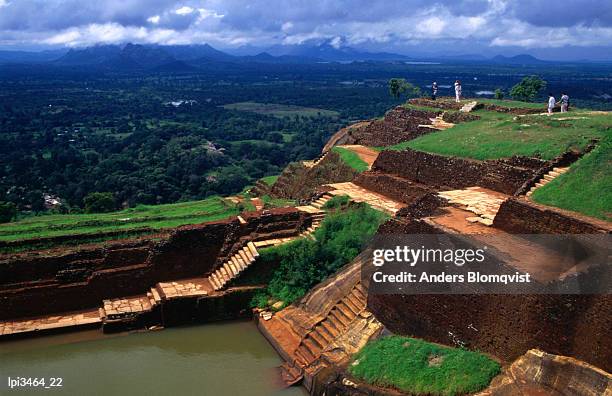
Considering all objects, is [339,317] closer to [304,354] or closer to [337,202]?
[304,354]

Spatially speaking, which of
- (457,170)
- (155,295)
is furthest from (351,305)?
(457,170)

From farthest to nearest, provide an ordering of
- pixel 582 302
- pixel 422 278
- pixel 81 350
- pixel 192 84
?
1. pixel 192 84
2. pixel 81 350
3. pixel 422 278
4. pixel 582 302

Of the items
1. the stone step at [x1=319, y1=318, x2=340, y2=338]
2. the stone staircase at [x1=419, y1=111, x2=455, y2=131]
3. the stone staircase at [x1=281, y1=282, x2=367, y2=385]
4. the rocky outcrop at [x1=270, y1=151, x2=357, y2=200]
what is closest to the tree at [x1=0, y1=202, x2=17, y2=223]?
the rocky outcrop at [x1=270, y1=151, x2=357, y2=200]

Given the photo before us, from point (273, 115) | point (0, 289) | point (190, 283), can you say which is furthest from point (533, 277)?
point (273, 115)

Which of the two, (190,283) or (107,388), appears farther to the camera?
(190,283)

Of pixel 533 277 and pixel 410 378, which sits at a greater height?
pixel 533 277

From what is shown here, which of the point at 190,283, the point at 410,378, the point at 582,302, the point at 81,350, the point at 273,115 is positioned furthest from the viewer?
the point at 273,115

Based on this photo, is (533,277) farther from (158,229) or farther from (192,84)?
(192,84)
